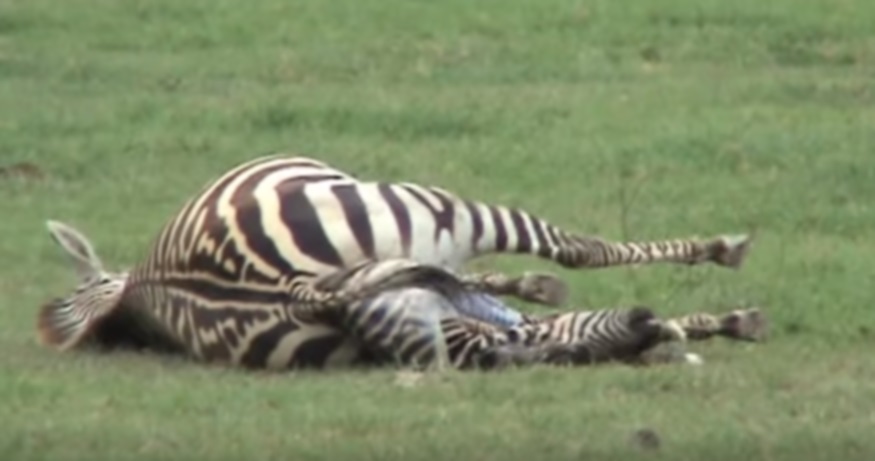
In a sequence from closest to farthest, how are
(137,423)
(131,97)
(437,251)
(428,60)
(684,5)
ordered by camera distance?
(137,423) < (437,251) < (131,97) < (428,60) < (684,5)

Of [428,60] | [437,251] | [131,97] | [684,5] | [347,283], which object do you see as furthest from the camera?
[684,5]

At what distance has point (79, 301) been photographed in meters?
8.48

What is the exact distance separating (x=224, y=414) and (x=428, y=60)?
930cm

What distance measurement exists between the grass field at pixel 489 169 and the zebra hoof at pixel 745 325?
7 centimetres

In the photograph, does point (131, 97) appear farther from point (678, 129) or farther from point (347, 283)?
point (347, 283)

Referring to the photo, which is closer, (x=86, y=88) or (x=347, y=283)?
(x=347, y=283)

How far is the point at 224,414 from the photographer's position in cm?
671

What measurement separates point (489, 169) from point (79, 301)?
13.2 ft

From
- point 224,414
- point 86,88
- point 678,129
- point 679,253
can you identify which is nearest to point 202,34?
point 86,88

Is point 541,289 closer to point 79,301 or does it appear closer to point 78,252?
point 79,301

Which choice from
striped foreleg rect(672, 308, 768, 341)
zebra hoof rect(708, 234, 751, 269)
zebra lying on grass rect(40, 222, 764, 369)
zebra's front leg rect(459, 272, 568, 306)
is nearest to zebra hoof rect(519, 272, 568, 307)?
zebra's front leg rect(459, 272, 568, 306)

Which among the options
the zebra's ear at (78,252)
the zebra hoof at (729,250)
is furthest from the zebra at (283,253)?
the zebra's ear at (78,252)

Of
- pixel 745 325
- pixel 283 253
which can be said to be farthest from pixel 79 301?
pixel 745 325

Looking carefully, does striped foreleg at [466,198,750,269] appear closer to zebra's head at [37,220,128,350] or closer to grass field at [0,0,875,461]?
grass field at [0,0,875,461]
